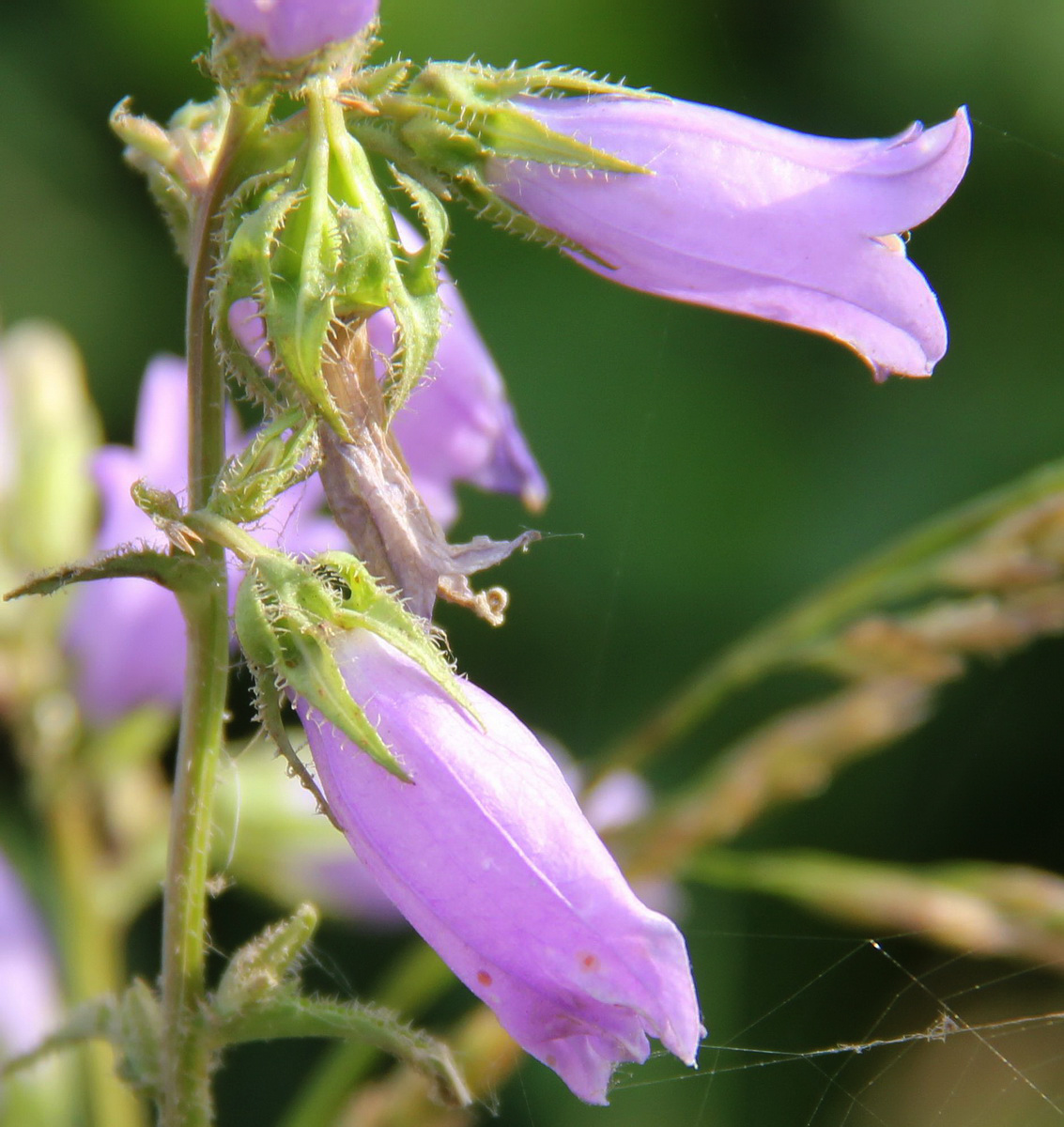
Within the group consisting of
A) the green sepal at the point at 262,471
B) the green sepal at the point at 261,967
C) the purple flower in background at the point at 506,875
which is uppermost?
the green sepal at the point at 262,471

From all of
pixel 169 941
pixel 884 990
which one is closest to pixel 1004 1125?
pixel 884 990

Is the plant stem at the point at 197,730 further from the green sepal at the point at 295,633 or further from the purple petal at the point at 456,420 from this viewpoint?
the purple petal at the point at 456,420

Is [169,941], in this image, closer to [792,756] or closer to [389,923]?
[792,756]

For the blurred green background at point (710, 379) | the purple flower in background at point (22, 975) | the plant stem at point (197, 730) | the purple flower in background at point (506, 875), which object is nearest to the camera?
the purple flower in background at point (506, 875)

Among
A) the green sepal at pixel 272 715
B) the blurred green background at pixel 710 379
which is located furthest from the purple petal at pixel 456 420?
the blurred green background at pixel 710 379

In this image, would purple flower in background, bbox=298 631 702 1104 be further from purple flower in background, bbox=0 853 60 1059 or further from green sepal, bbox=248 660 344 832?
purple flower in background, bbox=0 853 60 1059

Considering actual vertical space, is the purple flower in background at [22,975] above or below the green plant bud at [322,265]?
below
